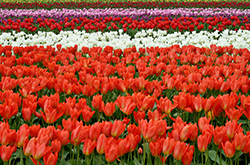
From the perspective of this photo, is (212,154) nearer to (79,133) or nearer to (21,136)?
(79,133)

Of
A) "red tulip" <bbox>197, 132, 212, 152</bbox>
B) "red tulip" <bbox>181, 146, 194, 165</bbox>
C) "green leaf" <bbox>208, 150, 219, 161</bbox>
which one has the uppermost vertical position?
"red tulip" <bbox>197, 132, 212, 152</bbox>

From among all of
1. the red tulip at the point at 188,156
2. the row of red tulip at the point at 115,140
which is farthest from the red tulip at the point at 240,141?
the red tulip at the point at 188,156

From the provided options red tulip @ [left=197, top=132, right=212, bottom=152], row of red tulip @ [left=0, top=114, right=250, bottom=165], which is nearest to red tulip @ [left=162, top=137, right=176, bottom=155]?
row of red tulip @ [left=0, top=114, right=250, bottom=165]

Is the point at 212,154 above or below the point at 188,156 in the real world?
below

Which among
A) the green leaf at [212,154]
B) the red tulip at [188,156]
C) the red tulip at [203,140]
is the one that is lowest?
the green leaf at [212,154]

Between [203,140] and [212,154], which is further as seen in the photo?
[212,154]

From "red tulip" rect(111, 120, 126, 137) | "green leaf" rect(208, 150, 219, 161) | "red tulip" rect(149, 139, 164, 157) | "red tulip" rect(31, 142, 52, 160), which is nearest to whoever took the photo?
"red tulip" rect(31, 142, 52, 160)

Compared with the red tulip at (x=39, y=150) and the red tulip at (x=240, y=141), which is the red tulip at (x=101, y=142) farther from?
the red tulip at (x=240, y=141)

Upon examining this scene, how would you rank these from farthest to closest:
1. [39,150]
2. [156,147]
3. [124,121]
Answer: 1. [124,121]
2. [156,147]
3. [39,150]

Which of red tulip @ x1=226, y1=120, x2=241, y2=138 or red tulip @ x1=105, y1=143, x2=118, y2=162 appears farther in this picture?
red tulip @ x1=226, y1=120, x2=241, y2=138

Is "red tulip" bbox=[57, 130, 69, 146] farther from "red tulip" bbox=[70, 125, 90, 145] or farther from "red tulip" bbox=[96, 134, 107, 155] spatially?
"red tulip" bbox=[96, 134, 107, 155]

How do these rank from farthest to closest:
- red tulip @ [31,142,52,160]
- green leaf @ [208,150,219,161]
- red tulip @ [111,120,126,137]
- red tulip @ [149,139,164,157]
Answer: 1. green leaf @ [208,150,219,161]
2. red tulip @ [111,120,126,137]
3. red tulip @ [149,139,164,157]
4. red tulip @ [31,142,52,160]

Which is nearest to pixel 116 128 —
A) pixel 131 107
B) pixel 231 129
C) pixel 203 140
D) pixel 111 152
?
pixel 111 152

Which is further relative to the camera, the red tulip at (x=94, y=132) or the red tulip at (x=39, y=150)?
the red tulip at (x=94, y=132)
